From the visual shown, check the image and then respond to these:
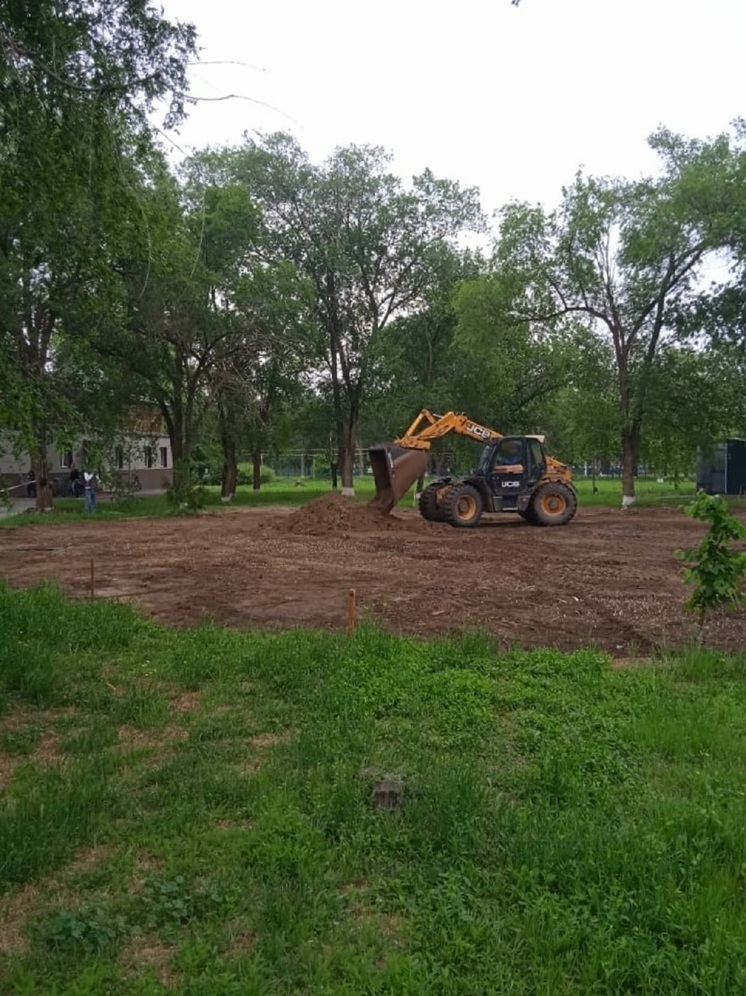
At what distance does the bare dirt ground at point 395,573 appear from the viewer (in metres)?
8.31

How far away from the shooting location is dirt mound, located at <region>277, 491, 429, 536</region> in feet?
60.7

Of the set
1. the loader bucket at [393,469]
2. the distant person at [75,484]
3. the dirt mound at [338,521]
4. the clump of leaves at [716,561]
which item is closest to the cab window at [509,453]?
the loader bucket at [393,469]

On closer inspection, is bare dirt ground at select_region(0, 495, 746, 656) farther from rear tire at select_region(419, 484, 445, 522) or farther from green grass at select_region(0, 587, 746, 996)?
green grass at select_region(0, 587, 746, 996)

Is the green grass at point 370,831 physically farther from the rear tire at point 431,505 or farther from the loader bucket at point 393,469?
the loader bucket at point 393,469

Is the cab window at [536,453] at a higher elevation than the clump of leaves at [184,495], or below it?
higher

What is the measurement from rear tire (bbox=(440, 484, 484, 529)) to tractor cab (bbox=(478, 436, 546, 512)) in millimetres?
428

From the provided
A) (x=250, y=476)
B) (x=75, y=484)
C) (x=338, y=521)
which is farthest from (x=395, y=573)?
(x=250, y=476)

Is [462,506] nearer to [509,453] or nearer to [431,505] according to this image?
[431,505]

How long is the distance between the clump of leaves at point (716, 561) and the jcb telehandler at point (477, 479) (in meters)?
12.4

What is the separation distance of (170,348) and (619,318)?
→ 16110 mm

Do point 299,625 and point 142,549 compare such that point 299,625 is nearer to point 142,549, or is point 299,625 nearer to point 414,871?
point 414,871

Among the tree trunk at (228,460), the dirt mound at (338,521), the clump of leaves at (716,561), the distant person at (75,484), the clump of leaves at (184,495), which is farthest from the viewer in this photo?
the distant person at (75,484)

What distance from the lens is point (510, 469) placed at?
1959cm

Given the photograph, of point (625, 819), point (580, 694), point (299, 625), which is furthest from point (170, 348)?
point (625, 819)
